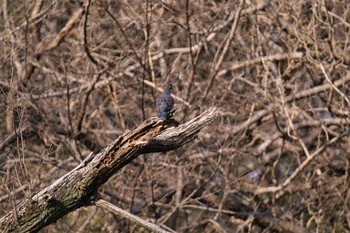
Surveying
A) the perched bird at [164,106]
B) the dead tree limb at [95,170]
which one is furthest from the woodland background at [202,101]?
the dead tree limb at [95,170]

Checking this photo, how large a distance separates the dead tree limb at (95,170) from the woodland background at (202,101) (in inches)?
138

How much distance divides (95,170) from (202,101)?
3.98 meters

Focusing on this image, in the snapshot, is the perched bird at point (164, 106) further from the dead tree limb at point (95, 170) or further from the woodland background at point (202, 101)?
the woodland background at point (202, 101)

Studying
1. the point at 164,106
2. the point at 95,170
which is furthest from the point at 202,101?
the point at 95,170

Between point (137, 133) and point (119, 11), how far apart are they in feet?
16.2

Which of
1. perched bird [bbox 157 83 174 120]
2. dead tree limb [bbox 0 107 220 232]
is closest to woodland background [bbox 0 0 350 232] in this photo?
perched bird [bbox 157 83 174 120]

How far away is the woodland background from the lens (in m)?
8.13

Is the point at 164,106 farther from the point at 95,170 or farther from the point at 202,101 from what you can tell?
the point at 202,101

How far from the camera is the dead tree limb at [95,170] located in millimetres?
4039

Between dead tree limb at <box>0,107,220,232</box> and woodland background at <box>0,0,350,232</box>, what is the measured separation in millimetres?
3501

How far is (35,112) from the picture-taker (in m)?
8.40

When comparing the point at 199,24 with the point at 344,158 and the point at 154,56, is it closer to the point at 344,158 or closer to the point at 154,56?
the point at 154,56

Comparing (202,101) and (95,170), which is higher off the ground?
(95,170)

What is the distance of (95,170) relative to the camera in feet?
13.6
